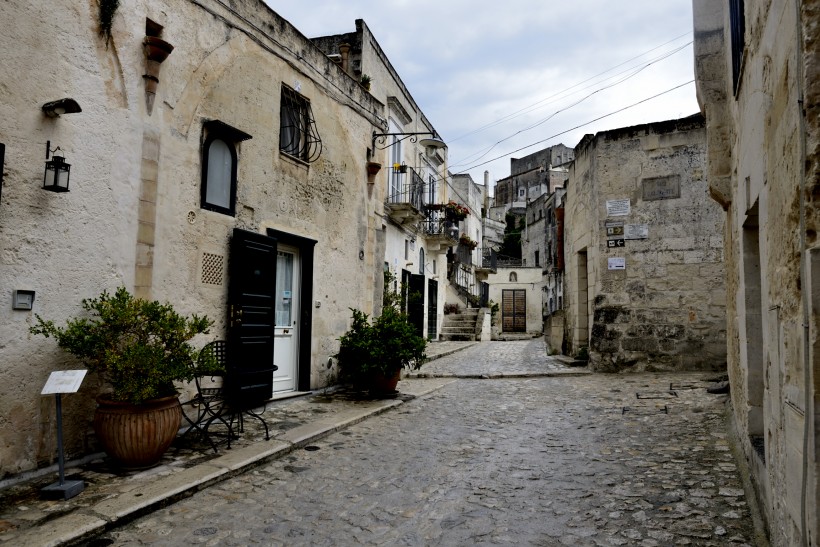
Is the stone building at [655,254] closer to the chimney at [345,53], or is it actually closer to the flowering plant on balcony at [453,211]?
the chimney at [345,53]

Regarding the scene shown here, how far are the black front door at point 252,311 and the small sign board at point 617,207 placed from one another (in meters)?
7.04

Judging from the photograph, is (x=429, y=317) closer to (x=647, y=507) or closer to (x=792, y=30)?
(x=647, y=507)

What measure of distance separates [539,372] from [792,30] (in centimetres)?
916

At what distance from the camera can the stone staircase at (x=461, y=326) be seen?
20.6 metres

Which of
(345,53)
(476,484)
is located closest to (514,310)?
(345,53)

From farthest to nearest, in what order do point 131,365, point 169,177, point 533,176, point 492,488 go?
point 533,176
point 169,177
point 131,365
point 492,488

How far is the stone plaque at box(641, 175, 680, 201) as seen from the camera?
10.3 metres

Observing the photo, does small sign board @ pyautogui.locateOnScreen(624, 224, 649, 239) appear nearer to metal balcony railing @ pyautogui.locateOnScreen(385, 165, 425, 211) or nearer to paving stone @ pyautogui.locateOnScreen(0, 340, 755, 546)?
paving stone @ pyautogui.locateOnScreen(0, 340, 755, 546)

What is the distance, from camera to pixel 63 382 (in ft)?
12.4

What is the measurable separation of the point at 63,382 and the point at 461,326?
18092mm

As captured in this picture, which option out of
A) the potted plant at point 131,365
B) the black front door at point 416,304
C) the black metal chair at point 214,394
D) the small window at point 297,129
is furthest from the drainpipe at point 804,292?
the black front door at point 416,304

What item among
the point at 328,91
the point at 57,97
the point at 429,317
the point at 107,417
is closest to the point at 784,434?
the point at 107,417

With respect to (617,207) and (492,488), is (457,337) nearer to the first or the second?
(617,207)

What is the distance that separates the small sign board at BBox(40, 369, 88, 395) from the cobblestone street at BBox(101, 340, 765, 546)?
1067mm
